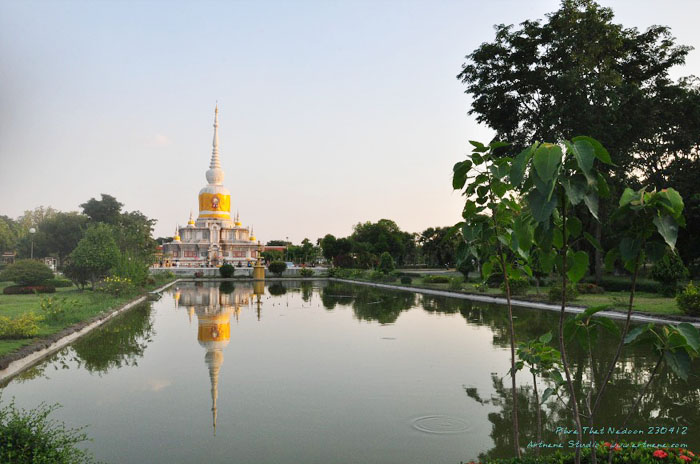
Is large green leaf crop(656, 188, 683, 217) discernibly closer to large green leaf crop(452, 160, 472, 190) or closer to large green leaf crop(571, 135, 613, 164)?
large green leaf crop(571, 135, 613, 164)

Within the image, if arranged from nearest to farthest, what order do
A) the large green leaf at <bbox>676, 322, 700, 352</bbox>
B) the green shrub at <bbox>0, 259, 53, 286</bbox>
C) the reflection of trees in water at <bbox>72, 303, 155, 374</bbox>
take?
the large green leaf at <bbox>676, 322, 700, 352</bbox>
the reflection of trees in water at <bbox>72, 303, 155, 374</bbox>
the green shrub at <bbox>0, 259, 53, 286</bbox>

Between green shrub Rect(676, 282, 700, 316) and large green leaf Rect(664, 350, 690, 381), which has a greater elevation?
large green leaf Rect(664, 350, 690, 381)

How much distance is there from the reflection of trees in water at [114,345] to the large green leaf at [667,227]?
11.0 m

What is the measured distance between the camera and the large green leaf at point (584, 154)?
2270 mm

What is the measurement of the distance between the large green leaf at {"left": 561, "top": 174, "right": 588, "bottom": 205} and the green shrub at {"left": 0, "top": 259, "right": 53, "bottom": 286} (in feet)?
111

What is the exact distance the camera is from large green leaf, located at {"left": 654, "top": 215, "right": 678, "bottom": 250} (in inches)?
92.4

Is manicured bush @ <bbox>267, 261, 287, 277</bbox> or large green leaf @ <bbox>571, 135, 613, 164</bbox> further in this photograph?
manicured bush @ <bbox>267, 261, 287, 277</bbox>

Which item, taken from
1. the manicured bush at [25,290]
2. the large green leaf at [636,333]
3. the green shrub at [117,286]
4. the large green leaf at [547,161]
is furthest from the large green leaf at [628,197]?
the manicured bush at [25,290]

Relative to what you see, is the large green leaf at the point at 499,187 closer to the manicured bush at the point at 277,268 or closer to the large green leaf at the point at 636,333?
the large green leaf at the point at 636,333

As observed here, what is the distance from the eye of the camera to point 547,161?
2.26m

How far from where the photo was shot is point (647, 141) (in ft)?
103

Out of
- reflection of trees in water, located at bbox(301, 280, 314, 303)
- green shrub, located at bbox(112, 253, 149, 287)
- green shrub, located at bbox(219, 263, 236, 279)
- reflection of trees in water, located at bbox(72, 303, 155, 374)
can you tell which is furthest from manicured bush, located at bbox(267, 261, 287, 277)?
reflection of trees in water, located at bbox(72, 303, 155, 374)

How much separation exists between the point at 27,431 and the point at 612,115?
2669 cm

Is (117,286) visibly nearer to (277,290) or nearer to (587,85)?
(277,290)
